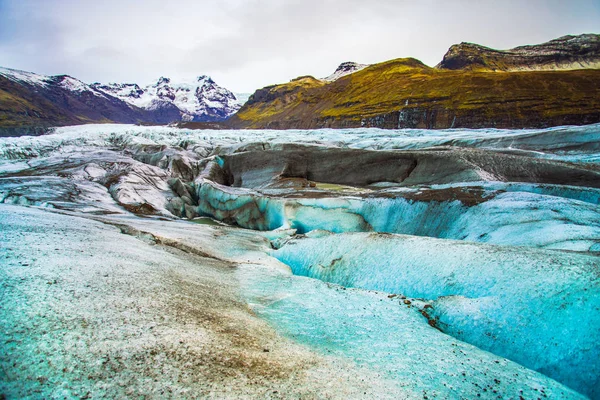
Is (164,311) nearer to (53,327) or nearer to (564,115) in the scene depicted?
(53,327)

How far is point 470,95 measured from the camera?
206 ft

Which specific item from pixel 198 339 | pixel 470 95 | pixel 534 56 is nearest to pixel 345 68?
pixel 534 56

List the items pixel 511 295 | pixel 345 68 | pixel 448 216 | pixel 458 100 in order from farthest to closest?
pixel 345 68 → pixel 458 100 → pixel 448 216 → pixel 511 295

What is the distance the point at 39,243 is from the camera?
4.46m

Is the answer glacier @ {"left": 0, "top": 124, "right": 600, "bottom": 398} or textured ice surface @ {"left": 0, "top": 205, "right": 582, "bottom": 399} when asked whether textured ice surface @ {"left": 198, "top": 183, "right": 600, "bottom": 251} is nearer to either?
glacier @ {"left": 0, "top": 124, "right": 600, "bottom": 398}

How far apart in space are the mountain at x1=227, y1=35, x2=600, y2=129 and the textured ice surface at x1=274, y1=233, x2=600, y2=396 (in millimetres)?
61376

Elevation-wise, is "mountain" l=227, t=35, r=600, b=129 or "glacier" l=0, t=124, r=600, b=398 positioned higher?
"mountain" l=227, t=35, r=600, b=129

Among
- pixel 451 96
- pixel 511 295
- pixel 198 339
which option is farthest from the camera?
pixel 451 96

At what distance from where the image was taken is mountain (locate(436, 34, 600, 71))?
10588cm

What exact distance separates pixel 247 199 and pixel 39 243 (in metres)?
10.1

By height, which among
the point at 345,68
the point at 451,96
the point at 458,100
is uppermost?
the point at 345,68

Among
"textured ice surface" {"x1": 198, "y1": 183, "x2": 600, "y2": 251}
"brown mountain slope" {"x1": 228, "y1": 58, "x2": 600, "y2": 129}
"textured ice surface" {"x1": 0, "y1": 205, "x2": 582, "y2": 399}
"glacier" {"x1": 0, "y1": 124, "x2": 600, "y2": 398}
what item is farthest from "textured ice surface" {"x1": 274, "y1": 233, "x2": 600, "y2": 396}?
"brown mountain slope" {"x1": 228, "y1": 58, "x2": 600, "y2": 129}

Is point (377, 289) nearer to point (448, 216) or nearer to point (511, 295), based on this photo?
point (511, 295)

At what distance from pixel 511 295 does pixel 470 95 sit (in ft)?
230
